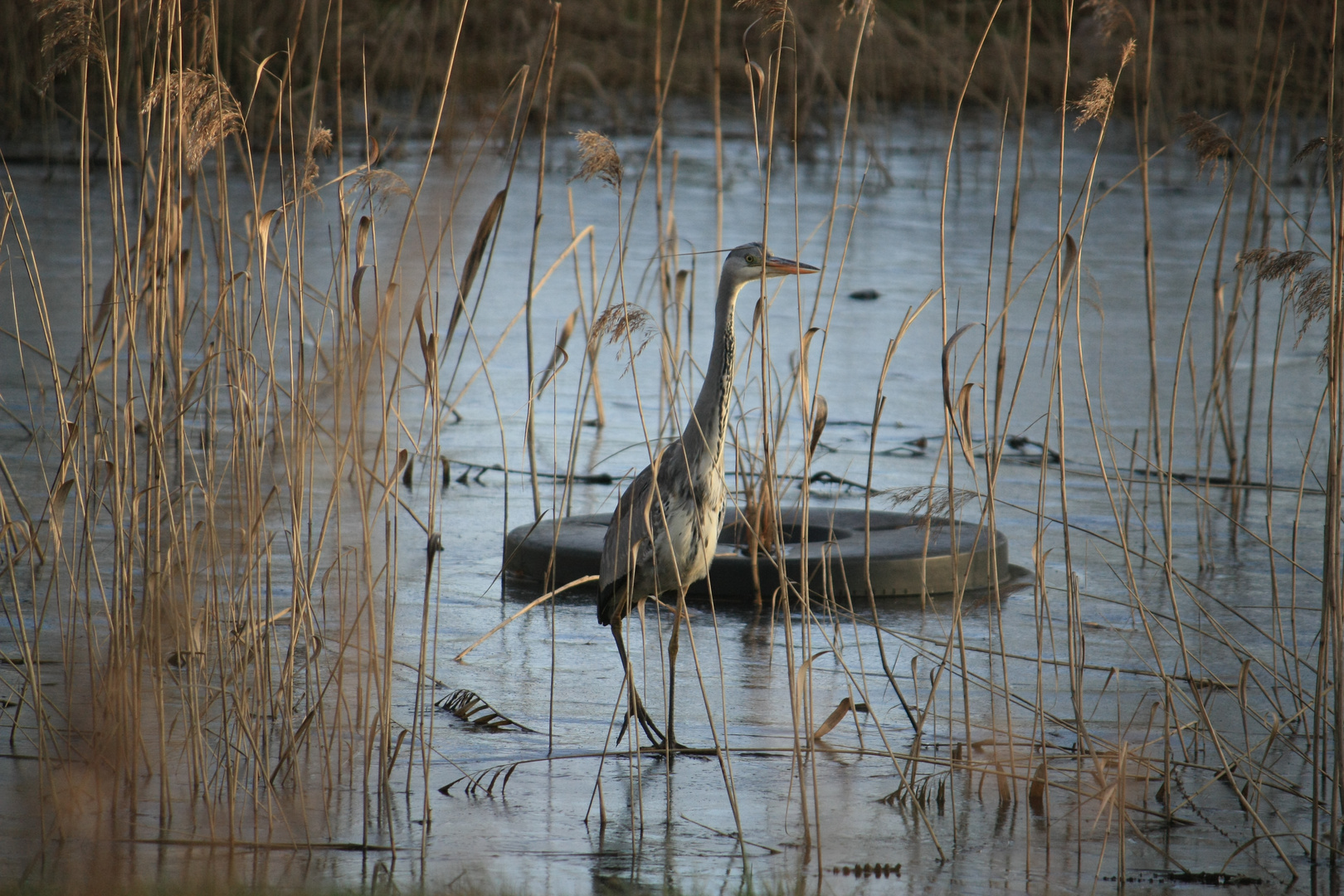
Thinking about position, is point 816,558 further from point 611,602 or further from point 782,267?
point 782,267

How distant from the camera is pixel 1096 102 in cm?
280

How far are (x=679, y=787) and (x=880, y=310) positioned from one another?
684cm

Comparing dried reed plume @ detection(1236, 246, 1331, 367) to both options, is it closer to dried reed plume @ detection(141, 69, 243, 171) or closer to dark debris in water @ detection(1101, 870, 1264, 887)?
Answer: dark debris in water @ detection(1101, 870, 1264, 887)

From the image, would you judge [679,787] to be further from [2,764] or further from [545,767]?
[2,764]

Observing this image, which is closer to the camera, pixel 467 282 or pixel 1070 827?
pixel 467 282

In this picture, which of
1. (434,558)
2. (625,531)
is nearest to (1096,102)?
(625,531)

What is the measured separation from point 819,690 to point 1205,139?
1796 mm

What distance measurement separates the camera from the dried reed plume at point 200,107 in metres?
2.61

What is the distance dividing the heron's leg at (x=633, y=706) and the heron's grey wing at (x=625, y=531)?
0.14m

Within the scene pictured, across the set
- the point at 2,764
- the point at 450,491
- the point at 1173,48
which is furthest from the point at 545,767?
the point at 1173,48

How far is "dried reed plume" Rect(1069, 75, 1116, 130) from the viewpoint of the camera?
9.14 feet

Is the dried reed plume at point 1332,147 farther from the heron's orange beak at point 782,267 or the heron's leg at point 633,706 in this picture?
the heron's leg at point 633,706

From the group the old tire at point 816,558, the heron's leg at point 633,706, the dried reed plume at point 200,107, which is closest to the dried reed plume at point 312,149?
the dried reed plume at point 200,107

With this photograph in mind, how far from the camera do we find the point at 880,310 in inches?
387
